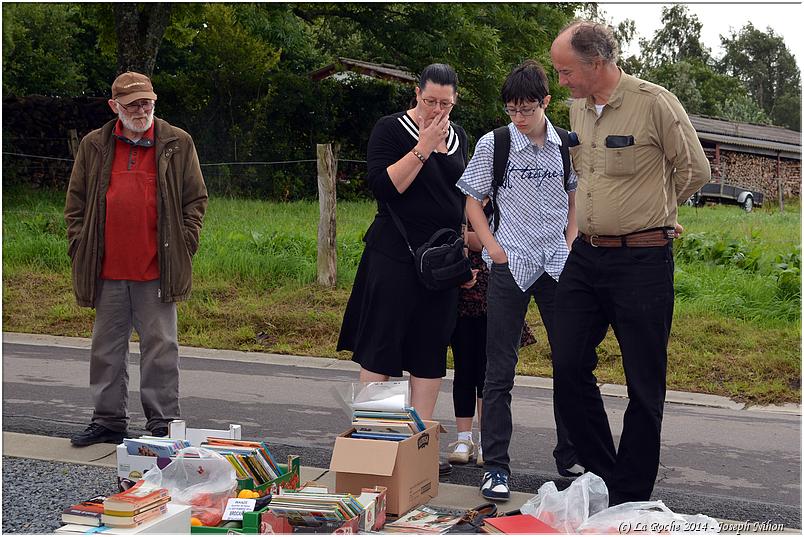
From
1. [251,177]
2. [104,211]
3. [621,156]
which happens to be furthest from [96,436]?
[251,177]

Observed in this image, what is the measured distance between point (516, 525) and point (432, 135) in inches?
79.0

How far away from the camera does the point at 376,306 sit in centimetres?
534

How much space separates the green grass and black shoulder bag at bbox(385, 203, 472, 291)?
3559 mm

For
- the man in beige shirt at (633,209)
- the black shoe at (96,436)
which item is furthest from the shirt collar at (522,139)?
the black shoe at (96,436)

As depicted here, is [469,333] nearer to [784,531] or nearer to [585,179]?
[585,179]

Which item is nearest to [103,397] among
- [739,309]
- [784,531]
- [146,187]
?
[146,187]

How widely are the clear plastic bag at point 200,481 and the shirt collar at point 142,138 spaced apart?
7.12 ft

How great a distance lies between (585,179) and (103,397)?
3181 mm

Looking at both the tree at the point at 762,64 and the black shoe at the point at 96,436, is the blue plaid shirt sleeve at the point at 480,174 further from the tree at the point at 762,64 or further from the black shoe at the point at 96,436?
the tree at the point at 762,64

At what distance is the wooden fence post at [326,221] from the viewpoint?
36.1 feet

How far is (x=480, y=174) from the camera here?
5223 mm

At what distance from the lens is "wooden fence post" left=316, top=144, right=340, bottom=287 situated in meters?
11.0

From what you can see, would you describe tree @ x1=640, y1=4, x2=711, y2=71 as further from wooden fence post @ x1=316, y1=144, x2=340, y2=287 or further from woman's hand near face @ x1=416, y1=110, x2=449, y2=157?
woman's hand near face @ x1=416, y1=110, x2=449, y2=157

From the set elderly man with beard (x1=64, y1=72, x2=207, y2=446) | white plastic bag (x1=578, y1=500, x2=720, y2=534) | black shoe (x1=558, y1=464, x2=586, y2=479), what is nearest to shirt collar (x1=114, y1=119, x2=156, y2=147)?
elderly man with beard (x1=64, y1=72, x2=207, y2=446)
